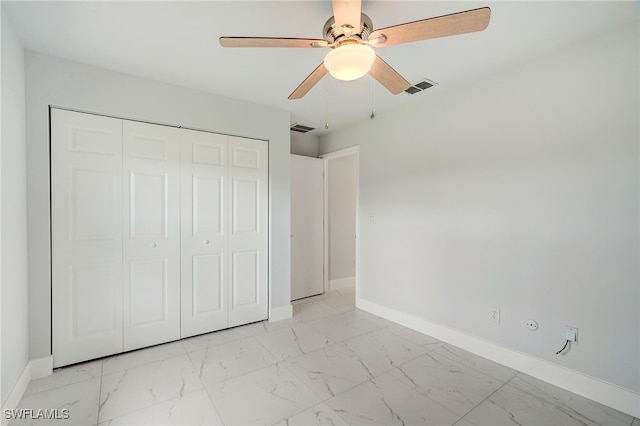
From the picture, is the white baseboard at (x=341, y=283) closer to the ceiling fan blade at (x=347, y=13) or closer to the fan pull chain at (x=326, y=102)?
the fan pull chain at (x=326, y=102)

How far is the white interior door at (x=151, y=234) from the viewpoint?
8.06 ft

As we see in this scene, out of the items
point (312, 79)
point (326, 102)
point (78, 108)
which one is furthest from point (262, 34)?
point (78, 108)

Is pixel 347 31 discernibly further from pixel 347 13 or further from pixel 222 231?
pixel 222 231

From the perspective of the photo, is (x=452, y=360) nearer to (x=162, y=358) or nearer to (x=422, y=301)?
(x=422, y=301)

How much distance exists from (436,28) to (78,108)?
8.59ft

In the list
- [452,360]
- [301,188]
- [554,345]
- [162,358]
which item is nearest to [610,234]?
[554,345]

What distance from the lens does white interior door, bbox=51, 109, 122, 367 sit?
2.19 meters

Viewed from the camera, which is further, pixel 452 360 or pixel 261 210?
pixel 261 210

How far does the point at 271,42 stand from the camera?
55.7 inches

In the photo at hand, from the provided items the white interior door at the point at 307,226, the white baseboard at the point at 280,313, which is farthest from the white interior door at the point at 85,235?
the white interior door at the point at 307,226

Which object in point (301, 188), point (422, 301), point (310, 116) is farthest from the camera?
point (301, 188)

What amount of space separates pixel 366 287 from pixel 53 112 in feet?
11.3

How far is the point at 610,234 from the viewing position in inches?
72.2

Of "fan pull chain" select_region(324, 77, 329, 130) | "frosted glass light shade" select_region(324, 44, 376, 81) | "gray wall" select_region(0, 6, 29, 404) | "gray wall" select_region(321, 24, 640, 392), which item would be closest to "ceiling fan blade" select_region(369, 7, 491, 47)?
"frosted glass light shade" select_region(324, 44, 376, 81)
